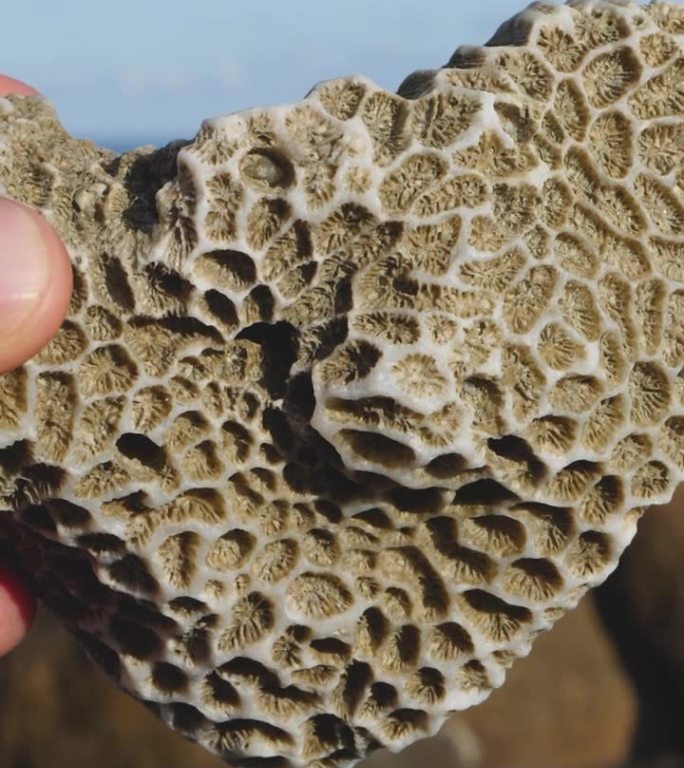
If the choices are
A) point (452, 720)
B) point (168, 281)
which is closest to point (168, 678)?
point (168, 281)

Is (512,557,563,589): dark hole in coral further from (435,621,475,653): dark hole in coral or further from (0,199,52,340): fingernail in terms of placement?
(0,199,52,340): fingernail

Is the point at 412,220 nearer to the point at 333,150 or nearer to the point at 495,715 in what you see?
the point at 333,150

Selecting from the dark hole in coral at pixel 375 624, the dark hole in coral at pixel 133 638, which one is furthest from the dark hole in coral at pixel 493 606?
the dark hole in coral at pixel 133 638

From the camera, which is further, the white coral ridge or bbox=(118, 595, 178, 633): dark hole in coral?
bbox=(118, 595, 178, 633): dark hole in coral

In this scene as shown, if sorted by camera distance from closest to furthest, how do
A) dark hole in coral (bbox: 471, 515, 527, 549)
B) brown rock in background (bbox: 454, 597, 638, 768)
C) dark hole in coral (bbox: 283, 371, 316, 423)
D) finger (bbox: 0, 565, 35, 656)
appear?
dark hole in coral (bbox: 283, 371, 316, 423)
dark hole in coral (bbox: 471, 515, 527, 549)
finger (bbox: 0, 565, 35, 656)
brown rock in background (bbox: 454, 597, 638, 768)

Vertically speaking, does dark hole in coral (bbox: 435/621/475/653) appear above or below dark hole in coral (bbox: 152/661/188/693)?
above

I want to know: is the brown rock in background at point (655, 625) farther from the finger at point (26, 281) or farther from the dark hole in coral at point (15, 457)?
the finger at point (26, 281)

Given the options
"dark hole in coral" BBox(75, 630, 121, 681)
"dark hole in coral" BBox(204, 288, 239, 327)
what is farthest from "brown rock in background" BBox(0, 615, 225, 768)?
"dark hole in coral" BBox(204, 288, 239, 327)

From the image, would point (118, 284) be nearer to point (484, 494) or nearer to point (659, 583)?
point (484, 494)
